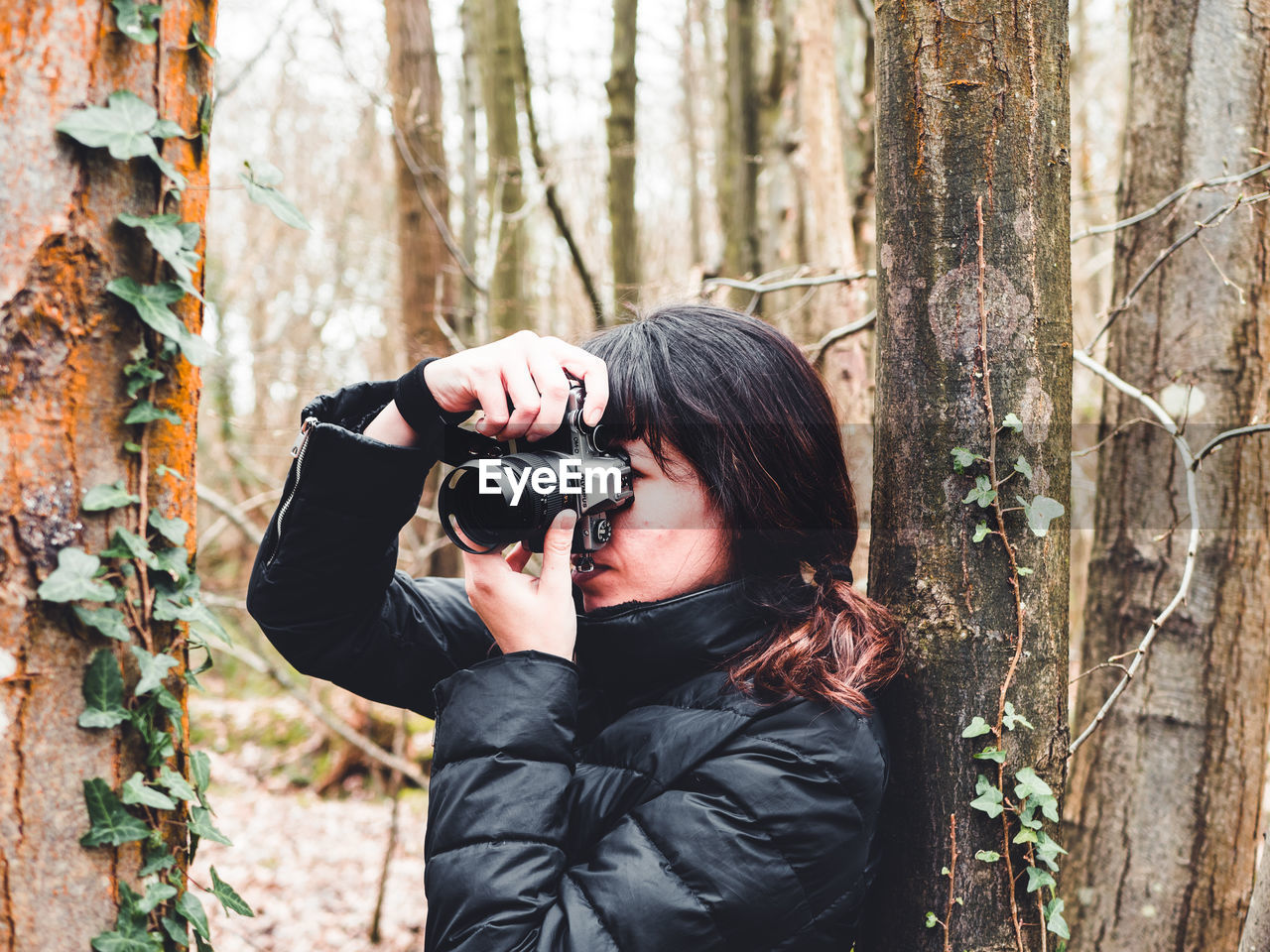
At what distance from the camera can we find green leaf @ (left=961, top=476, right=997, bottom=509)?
137cm

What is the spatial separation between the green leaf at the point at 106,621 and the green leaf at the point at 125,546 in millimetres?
68

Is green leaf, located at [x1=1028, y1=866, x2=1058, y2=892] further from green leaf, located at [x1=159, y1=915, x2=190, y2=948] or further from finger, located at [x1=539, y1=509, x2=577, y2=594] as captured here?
green leaf, located at [x1=159, y1=915, x2=190, y2=948]

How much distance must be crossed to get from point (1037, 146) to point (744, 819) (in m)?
1.05

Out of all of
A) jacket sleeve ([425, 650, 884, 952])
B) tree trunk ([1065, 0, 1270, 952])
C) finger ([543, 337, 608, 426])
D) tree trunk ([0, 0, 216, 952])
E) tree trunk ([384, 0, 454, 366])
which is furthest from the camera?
tree trunk ([384, 0, 454, 366])

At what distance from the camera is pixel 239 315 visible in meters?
9.79

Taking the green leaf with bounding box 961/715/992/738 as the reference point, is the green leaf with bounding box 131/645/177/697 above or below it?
above

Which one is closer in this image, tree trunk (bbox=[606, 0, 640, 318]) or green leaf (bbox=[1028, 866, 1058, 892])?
green leaf (bbox=[1028, 866, 1058, 892])

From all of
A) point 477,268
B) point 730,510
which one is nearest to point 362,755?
point 477,268

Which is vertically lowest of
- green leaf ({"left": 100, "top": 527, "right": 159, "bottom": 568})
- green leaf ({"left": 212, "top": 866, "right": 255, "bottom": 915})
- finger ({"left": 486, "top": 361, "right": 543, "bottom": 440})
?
green leaf ({"left": 212, "top": 866, "right": 255, "bottom": 915})

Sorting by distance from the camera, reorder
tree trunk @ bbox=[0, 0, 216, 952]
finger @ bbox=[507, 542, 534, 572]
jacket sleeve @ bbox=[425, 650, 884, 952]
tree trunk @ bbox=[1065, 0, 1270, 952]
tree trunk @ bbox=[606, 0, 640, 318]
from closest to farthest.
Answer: tree trunk @ bbox=[0, 0, 216, 952]
jacket sleeve @ bbox=[425, 650, 884, 952]
finger @ bbox=[507, 542, 534, 572]
tree trunk @ bbox=[1065, 0, 1270, 952]
tree trunk @ bbox=[606, 0, 640, 318]

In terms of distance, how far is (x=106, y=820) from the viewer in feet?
3.82

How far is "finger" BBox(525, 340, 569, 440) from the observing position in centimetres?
140

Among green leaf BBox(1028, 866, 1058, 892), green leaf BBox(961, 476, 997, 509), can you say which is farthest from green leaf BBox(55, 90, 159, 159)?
green leaf BBox(1028, 866, 1058, 892)

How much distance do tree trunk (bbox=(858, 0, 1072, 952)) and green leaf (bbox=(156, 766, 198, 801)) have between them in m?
1.01
